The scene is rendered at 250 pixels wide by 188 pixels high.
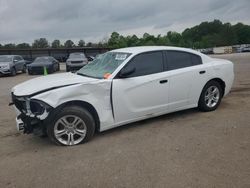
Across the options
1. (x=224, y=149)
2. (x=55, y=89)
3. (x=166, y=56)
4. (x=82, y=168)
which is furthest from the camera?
(x=166, y=56)

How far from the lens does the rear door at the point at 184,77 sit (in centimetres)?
587

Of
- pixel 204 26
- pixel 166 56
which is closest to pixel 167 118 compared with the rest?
pixel 166 56

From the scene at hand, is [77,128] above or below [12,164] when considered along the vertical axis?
above

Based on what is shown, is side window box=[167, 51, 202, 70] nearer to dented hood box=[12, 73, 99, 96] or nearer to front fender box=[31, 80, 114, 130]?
front fender box=[31, 80, 114, 130]

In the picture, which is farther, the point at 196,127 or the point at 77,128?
the point at 196,127

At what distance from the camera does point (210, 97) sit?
260 inches

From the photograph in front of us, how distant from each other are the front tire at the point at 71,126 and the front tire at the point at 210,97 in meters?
2.71

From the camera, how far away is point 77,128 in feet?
16.1

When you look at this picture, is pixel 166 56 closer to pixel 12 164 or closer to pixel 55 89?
pixel 55 89

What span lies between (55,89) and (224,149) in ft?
9.24

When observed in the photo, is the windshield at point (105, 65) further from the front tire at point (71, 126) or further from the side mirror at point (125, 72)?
the front tire at point (71, 126)

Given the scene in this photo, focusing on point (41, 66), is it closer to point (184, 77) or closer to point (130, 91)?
point (184, 77)

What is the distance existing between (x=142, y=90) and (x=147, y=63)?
24.2 inches

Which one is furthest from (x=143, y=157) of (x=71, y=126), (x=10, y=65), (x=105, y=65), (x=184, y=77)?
(x=10, y=65)
